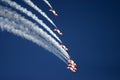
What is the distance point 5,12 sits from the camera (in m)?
14.5

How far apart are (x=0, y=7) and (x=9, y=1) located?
1587 millimetres

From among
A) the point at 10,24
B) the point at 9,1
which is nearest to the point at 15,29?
the point at 10,24

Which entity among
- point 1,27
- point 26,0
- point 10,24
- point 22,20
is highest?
point 26,0

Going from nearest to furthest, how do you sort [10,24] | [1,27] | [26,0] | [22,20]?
1. [1,27]
2. [10,24]
3. [22,20]
4. [26,0]

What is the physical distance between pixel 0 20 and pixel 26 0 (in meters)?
4.51

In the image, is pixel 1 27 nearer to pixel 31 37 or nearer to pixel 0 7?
pixel 0 7

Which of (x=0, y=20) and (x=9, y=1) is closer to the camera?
(x=0, y=20)

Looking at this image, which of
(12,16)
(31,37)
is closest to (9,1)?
(12,16)

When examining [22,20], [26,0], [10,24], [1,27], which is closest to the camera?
[1,27]

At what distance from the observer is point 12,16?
15.2m

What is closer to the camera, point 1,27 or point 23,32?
point 1,27

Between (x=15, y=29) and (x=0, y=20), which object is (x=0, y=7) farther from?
(x=15, y=29)

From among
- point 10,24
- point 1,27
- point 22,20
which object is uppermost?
point 22,20

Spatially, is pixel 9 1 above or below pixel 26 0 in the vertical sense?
below
